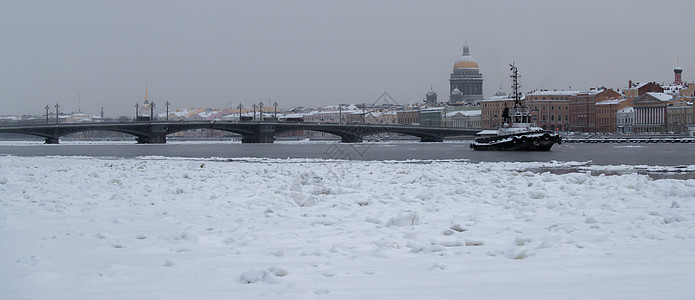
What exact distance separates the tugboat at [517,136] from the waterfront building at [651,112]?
61849 mm

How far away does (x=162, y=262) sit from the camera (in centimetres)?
543

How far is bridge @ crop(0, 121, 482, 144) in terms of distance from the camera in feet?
252

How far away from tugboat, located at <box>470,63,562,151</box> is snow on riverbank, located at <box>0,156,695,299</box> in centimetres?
4213

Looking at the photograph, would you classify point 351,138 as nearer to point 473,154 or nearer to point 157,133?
point 157,133

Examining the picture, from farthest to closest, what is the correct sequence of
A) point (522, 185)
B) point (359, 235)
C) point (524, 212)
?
point (522, 185) < point (524, 212) < point (359, 235)

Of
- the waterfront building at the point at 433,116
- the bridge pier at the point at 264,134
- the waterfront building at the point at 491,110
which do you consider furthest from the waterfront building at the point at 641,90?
the bridge pier at the point at 264,134

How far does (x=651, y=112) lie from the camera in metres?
113

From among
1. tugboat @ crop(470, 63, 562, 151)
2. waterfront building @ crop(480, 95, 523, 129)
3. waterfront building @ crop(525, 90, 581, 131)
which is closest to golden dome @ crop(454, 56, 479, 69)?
waterfront building @ crop(480, 95, 523, 129)

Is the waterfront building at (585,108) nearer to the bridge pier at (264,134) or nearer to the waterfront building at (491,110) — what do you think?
the waterfront building at (491,110)

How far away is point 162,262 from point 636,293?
10.4 feet

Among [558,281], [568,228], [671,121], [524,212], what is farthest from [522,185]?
[671,121]

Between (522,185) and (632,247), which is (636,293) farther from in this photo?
(522,185)

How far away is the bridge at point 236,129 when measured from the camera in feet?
252

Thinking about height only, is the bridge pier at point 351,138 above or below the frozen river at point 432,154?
above
